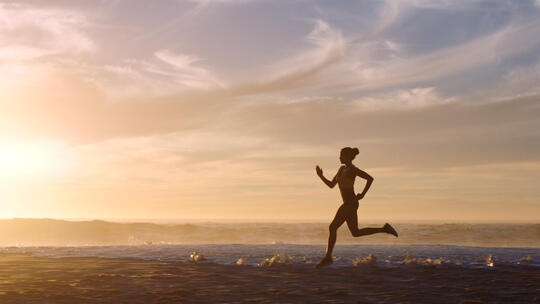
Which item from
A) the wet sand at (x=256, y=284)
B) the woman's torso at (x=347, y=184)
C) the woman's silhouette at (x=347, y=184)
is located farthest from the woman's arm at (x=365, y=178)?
the wet sand at (x=256, y=284)

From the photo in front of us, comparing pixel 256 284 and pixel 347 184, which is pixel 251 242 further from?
pixel 256 284

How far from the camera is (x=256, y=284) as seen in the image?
8.62 metres

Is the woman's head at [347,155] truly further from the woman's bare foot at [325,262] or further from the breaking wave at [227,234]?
the breaking wave at [227,234]

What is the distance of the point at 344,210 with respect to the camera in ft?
35.3

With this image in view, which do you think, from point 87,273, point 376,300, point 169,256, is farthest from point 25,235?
point 376,300

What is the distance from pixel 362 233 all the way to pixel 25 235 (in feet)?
119

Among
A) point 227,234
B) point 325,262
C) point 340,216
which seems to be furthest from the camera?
point 227,234

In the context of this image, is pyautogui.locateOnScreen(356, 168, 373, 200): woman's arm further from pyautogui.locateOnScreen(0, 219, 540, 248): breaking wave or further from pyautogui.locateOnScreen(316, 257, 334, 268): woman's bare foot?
pyautogui.locateOnScreen(0, 219, 540, 248): breaking wave

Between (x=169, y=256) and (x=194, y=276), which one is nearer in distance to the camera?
(x=194, y=276)

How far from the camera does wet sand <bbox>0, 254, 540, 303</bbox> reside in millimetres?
7105

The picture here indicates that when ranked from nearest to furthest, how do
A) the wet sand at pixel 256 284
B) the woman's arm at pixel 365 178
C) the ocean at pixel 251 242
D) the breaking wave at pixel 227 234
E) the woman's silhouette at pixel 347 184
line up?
the wet sand at pixel 256 284, the woman's arm at pixel 365 178, the woman's silhouette at pixel 347 184, the ocean at pixel 251 242, the breaking wave at pixel 227 234

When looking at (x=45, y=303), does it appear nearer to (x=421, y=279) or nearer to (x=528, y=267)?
(x=421, y=279)

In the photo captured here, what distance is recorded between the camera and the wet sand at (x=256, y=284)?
711 cm

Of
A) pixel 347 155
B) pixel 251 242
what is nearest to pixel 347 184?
pixel 347 155
